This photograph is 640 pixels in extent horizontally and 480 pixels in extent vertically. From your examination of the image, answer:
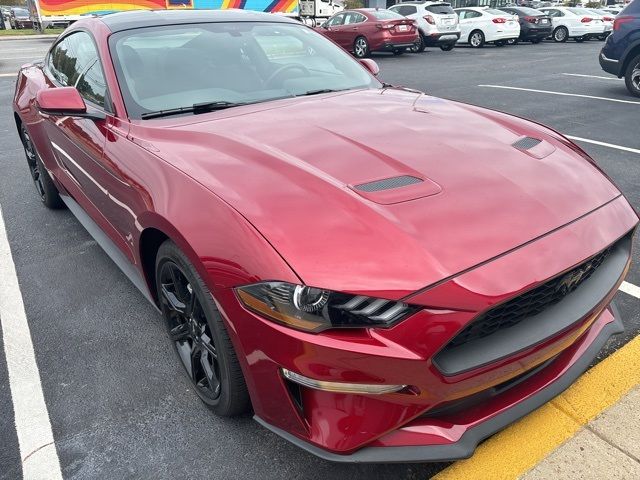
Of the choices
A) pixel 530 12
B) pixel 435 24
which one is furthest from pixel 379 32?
pixel 530 12

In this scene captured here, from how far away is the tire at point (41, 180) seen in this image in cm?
446

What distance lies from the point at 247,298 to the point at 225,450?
2.56ft

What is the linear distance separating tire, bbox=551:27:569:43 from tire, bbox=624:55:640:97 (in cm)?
1562

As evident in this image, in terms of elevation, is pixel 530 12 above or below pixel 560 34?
above

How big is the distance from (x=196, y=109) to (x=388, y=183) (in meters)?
1.29

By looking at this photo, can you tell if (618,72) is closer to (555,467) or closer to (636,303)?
(636,303)

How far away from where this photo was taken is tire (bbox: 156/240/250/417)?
1931 millimetres

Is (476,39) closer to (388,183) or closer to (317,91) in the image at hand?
(317,91)

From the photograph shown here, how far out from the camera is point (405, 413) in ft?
5.27

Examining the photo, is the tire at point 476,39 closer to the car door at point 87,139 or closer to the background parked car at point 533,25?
the background parked car at point 533,25

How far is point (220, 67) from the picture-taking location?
3000mm

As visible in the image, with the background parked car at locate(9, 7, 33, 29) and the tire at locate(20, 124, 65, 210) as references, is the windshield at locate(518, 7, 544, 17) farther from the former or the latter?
the background parked car at locate(9, 7, 33, 29)

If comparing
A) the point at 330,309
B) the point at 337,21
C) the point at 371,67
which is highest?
the point at 371,67

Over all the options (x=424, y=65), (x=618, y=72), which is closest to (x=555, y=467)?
(x=618, y=72)
